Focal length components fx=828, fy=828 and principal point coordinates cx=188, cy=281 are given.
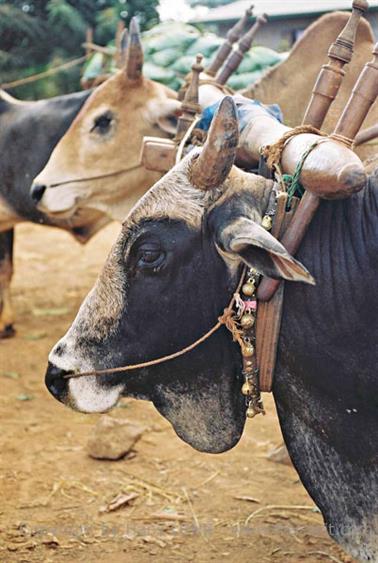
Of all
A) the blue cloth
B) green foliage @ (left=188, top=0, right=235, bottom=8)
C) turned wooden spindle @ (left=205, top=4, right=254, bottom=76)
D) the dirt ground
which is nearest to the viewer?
the blue cloth

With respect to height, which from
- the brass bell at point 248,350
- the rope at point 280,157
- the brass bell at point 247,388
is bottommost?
the brass bell at point 247,388

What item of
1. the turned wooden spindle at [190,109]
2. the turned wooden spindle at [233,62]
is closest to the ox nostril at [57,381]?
the turned wooden spindle at [190,109]

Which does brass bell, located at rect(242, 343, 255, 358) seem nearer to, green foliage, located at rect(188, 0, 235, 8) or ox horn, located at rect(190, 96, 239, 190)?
ox horn, located at rect(190, 96, 239, 190)

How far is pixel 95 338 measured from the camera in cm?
210

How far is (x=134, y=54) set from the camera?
13.9 feet

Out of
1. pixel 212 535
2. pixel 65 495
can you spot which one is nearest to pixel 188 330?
pixel 212 535

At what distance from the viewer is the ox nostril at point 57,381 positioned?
213 cm

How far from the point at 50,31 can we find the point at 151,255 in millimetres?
13814

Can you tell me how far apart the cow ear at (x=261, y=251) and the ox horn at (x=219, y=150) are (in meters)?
0.13

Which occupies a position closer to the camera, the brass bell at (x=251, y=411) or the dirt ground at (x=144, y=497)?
the brass bell at (x=251, y=411)

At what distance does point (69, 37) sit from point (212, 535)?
1312 centimetres

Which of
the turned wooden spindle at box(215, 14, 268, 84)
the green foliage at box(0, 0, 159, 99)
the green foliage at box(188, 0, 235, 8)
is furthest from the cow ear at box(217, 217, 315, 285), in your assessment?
the green foliage at box(188, 0, 235, 8)

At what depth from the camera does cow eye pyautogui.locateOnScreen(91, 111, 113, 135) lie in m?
4.39

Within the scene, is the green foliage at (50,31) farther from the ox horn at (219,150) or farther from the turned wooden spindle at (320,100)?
the ox horn at (219,150)
